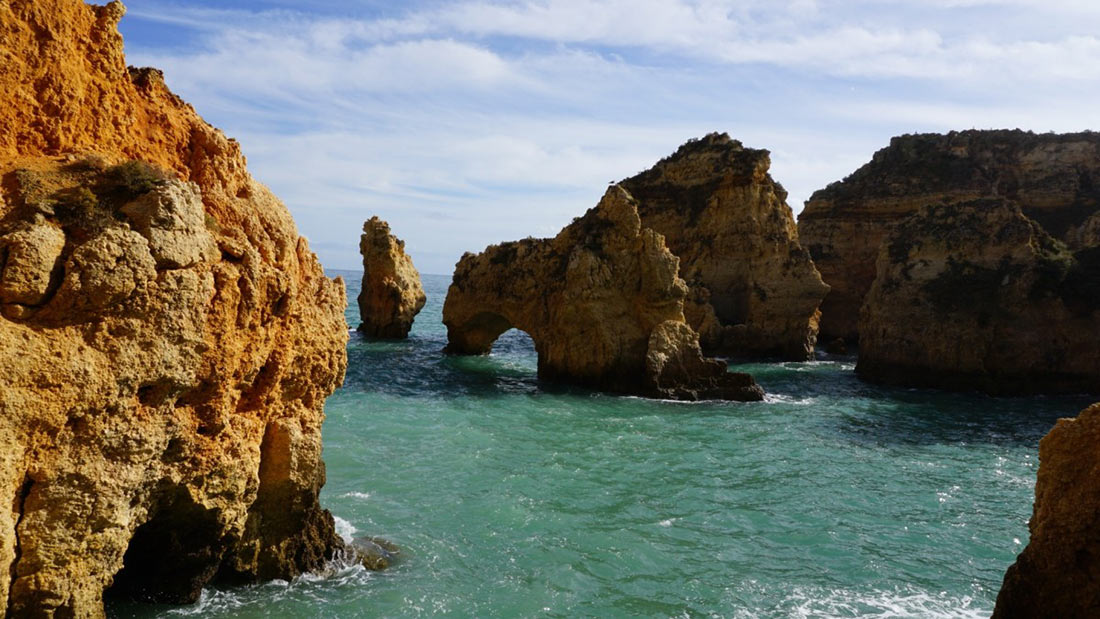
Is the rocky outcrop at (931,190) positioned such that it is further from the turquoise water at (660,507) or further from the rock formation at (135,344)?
the rock formation at (135,344)

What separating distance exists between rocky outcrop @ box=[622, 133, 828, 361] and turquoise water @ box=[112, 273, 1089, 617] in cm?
1399

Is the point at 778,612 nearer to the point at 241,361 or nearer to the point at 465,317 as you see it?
the point at 241,361

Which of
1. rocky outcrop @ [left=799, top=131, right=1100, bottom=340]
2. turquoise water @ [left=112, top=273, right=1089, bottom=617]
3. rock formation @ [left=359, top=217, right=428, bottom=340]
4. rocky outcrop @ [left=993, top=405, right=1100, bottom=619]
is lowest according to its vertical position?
turquoise water @ [left=112, top=273, right=1089, bottom=617]

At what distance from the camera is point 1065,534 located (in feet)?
25.3

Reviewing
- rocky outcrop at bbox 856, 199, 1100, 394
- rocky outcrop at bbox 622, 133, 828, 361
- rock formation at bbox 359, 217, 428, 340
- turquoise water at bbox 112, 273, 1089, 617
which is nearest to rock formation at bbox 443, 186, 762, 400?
turquoise water at bbox 112, 273, 1089, 617

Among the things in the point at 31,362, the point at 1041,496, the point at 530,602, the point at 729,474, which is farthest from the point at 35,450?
the point at 729,474

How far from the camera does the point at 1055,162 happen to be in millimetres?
45812

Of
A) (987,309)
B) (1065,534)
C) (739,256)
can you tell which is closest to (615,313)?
(739,256)

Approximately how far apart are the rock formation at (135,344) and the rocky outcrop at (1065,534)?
842cm

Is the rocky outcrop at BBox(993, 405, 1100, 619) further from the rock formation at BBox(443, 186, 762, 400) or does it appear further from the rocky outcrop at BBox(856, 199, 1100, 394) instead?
the rocky outcrop at BBox(856, 199, 1100, 394)

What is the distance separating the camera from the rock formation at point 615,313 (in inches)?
1115

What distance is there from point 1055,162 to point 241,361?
2011 inches

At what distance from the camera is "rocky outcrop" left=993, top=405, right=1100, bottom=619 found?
752 centimetres

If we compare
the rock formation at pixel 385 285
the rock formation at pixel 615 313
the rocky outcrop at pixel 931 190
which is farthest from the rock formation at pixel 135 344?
the rocky outcrop at pixel 931 190
